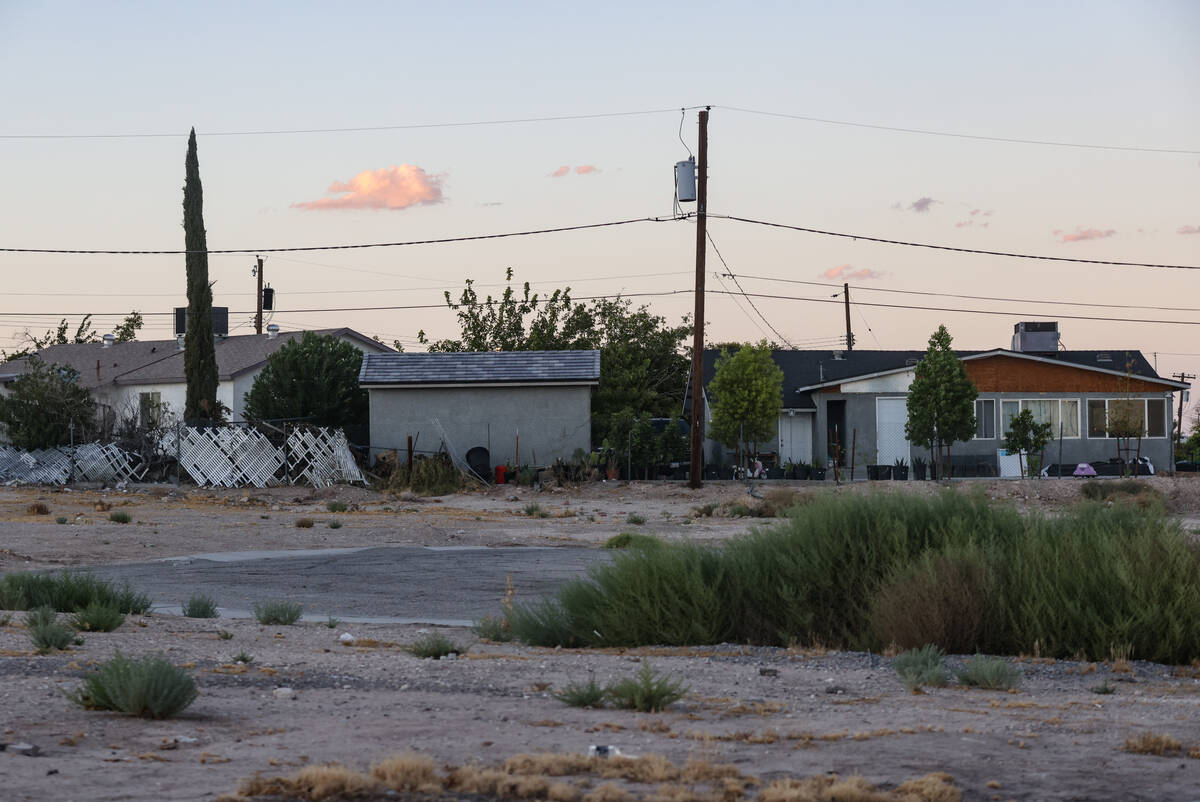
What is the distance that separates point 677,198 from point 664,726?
90.6 feet

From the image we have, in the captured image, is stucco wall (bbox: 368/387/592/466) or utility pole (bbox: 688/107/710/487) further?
stucco wall (bbox: 368/387/592/466)

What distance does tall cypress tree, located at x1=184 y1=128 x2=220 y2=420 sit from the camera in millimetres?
42688

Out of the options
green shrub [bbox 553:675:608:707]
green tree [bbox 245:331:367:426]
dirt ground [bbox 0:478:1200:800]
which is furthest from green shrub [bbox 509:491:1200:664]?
green tree [bbox 245:331:367:426]

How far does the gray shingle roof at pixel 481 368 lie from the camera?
37.9 m

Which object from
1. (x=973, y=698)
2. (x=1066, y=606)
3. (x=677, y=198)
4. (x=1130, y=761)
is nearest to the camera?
(x=1130, y=761)

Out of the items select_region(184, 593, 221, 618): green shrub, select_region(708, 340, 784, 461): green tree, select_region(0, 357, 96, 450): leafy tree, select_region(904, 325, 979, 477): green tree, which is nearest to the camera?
select_region(184, 593, 221, 618): green shrub

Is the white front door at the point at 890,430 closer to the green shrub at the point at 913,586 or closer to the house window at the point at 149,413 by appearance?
the house window at the point at 149,413

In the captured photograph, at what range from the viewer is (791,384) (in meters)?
43.5

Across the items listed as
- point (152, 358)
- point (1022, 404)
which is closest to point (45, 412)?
point (152, 358)

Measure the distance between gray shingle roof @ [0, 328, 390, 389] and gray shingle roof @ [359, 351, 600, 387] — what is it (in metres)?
11.5

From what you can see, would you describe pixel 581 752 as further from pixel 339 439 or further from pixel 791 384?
pixel 791 384

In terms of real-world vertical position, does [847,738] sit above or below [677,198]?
below

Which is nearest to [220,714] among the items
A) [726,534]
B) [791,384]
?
[726,534]

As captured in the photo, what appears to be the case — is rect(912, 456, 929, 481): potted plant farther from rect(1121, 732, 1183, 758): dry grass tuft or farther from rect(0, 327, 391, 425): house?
rect(1121, 732, 1183, 758): dry grass tuft
